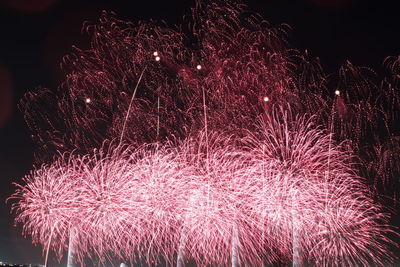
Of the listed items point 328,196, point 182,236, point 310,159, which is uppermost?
point 310,159

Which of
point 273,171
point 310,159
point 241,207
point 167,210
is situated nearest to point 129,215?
point 167,210

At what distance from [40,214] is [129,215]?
7.42 m

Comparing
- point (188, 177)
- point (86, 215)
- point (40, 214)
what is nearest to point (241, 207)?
point (188, 177)

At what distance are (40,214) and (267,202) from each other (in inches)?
612

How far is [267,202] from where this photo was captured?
1163 inches

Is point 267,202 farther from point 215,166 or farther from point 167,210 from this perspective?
point 167,210

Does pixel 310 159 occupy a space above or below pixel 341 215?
above

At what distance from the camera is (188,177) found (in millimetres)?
29953

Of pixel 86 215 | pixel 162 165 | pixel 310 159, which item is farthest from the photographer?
pixel 86 215

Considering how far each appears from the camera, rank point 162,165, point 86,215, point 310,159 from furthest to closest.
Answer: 1. point 86,215
2. point 162,165
3. point 310,159

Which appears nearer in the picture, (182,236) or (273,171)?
(273,171)

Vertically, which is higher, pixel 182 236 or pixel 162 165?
pixel 162 165

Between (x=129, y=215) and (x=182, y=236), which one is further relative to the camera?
(x=182, y=236)

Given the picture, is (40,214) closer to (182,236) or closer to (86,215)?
(86,215)
